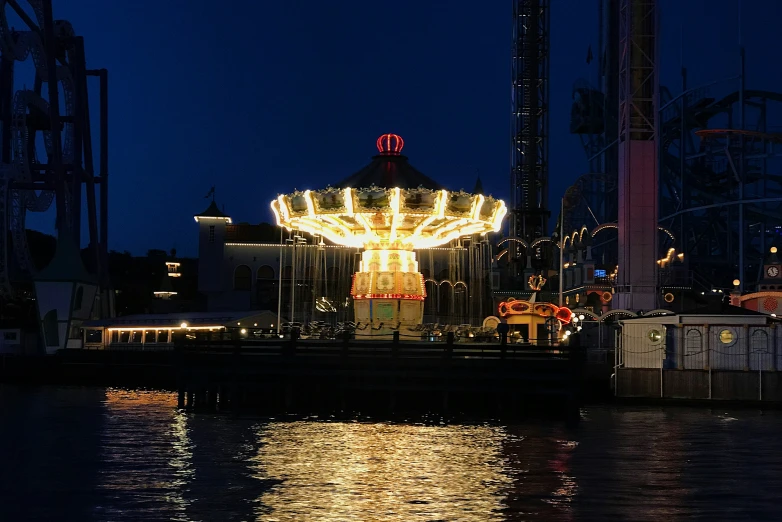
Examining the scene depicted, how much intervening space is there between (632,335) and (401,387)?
9516mm

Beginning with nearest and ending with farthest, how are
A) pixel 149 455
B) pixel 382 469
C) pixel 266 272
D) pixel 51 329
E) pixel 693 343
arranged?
1. pixel 382 469
2. pixel 149 455
3. pixel 693 343
4. pixel 51 329
5. pixel 266 272

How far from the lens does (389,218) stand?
37875mm

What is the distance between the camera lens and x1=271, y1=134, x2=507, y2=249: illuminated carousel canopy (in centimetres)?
3653

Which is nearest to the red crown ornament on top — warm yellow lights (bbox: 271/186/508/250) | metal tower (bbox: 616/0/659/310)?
warm yellow lights (bbox: 271/186/508/250)

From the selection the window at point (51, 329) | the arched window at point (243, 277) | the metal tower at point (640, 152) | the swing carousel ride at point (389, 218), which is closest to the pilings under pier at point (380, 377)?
the swing carousel ride at point (389, 218)

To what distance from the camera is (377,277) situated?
128 ft

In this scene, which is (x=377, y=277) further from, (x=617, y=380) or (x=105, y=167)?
(x=105, y=167)

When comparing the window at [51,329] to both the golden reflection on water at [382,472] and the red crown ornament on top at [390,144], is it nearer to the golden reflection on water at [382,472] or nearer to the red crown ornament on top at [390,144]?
the red crown ornament on top at [390,144]

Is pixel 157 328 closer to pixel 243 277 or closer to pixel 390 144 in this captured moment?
pixel 243 277

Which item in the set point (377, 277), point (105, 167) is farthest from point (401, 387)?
point (105, 167)

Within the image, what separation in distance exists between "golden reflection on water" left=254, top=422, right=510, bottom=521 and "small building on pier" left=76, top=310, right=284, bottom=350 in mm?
29399

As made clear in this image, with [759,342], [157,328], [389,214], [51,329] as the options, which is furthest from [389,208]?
[51,329]

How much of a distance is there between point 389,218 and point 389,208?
1.37 meters

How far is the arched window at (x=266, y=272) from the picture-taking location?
77450 mm
